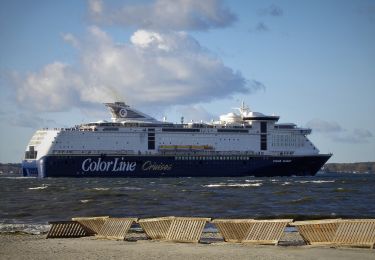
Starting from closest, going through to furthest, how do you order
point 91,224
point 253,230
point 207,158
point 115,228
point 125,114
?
point 253,230 < point 115,228 < point 91,224 < point 207,158 < point 125,114

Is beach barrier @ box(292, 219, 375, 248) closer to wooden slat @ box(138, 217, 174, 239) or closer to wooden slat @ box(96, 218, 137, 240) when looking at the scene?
wooden slat @ box(138, 217, 174, 239)

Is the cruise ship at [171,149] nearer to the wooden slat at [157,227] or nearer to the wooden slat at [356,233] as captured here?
the wooden slat at [157,227]

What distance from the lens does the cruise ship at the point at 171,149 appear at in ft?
319

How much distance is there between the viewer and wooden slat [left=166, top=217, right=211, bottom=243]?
2198cm

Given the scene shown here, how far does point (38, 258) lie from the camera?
18312mm

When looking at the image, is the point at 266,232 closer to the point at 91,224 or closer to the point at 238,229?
the point at 238,229

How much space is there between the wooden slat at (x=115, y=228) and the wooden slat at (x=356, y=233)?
6595mm

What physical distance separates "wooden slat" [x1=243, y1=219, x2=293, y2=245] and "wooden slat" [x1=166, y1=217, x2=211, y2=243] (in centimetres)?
145

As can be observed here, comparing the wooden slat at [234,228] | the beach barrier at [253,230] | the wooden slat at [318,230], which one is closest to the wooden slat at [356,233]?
the wooden slat at [318,230]

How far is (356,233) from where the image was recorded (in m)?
20.0

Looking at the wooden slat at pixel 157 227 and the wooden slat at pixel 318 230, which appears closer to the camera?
the wooden slat at pixel 318 230

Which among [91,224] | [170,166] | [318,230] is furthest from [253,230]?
[170,166]

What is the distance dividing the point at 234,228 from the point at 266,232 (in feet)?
3.76

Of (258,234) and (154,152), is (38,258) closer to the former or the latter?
(258,234)
